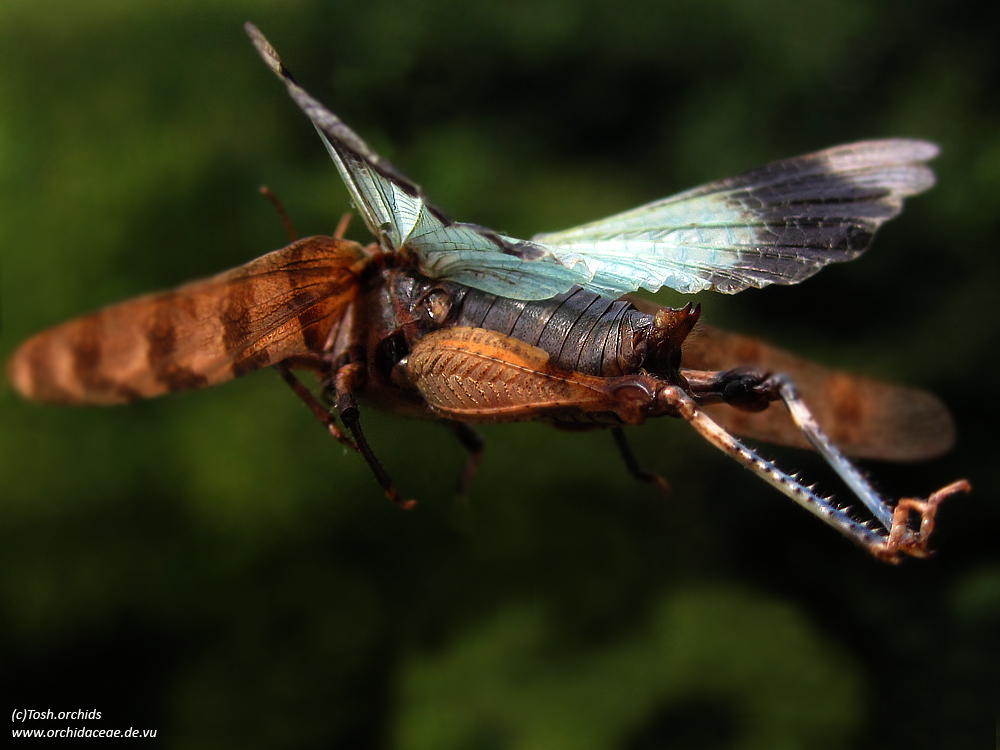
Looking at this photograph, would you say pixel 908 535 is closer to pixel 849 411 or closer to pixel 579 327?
pixel 579 327

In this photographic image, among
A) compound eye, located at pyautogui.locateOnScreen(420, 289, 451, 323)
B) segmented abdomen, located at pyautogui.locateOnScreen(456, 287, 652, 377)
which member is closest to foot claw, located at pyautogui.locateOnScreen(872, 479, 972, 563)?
segmented abdomen, located at pyautogui.locateOnScreen(456, 287, 652, 377)

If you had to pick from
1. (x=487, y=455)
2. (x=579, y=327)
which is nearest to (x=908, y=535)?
(x=579, y=327)

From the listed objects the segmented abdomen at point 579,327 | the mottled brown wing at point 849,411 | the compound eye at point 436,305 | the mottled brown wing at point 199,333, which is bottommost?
the mottled brown wing at point 849,411

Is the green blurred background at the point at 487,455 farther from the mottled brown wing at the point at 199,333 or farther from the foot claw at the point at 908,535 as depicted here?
the foot claw at the point at 908,535

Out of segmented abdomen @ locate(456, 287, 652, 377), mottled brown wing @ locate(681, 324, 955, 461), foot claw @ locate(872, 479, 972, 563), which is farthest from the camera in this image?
mottled brown wing @ locate(681, 324, 955, 461)

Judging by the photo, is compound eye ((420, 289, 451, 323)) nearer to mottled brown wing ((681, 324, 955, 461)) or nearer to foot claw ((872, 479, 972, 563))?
mottled brown wing ((681, 324, 955, 461))

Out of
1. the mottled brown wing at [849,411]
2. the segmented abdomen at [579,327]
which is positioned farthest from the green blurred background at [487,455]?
the segmented abdomen at [579,327]
